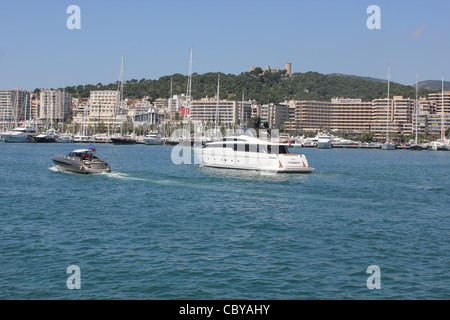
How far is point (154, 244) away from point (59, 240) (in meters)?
3.13

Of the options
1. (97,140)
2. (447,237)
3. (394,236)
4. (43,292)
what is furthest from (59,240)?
(97,140)

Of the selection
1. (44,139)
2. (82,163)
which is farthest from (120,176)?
(44,139)

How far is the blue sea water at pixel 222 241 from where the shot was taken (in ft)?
37.4

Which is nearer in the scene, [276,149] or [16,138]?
[276,149]

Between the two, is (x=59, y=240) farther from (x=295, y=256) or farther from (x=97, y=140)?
(x=97, y=140)

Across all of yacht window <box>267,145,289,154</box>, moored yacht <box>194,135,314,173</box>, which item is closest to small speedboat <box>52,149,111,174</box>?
moored yacht <box>194,135,314,173</box>

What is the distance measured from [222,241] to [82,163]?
20.0 meters

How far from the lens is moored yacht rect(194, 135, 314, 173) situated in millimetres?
35594

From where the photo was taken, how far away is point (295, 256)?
45.8 feet

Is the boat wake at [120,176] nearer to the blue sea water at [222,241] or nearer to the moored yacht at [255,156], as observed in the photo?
the blue sea water at [222,241]

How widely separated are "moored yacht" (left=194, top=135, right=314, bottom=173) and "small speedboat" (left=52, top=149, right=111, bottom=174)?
953cm

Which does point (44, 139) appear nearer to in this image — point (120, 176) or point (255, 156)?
point (120, 176)

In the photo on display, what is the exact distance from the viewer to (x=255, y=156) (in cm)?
3659

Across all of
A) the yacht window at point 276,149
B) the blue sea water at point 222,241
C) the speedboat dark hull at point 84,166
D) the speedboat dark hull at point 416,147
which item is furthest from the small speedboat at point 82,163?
the speedboat dark hull at point 416,147
